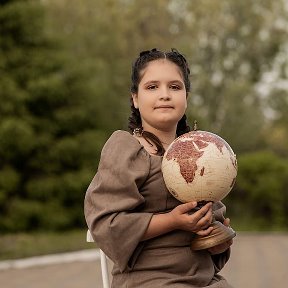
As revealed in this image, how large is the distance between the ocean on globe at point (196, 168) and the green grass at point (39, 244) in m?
9.74

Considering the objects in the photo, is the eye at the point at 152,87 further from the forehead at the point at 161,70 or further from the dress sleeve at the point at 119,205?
the dress sleeve at the point at 119,205

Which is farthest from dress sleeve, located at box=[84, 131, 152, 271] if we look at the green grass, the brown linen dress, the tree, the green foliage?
the green foliage

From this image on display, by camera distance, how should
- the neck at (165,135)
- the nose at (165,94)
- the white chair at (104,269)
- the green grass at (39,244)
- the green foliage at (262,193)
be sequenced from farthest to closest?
the green foliage at (262,193)
the green grass at (39,244)
the white chair at (104,269)
the neck at (165,135)
the nose at (165,94)

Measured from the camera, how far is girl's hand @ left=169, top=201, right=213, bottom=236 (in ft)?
7.95

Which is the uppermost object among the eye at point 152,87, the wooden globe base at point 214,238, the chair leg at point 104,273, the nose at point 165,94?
the eye at point 152,87

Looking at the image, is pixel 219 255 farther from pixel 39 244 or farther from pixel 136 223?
pixel 39 244

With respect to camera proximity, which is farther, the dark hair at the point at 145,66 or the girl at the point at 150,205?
the dark hair at the point at 145,66

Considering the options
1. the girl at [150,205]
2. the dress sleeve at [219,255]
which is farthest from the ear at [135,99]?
the dress sleeve at [219,255]

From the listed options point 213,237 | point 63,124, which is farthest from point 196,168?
point 63,124

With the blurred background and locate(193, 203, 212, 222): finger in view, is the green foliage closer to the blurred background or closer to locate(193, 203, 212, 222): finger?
the blurred background

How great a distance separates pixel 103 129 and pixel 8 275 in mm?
9553

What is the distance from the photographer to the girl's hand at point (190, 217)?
242cm

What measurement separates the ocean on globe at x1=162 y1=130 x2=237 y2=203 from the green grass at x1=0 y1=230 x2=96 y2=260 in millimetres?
9735

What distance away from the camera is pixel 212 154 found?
2465 millimetres
